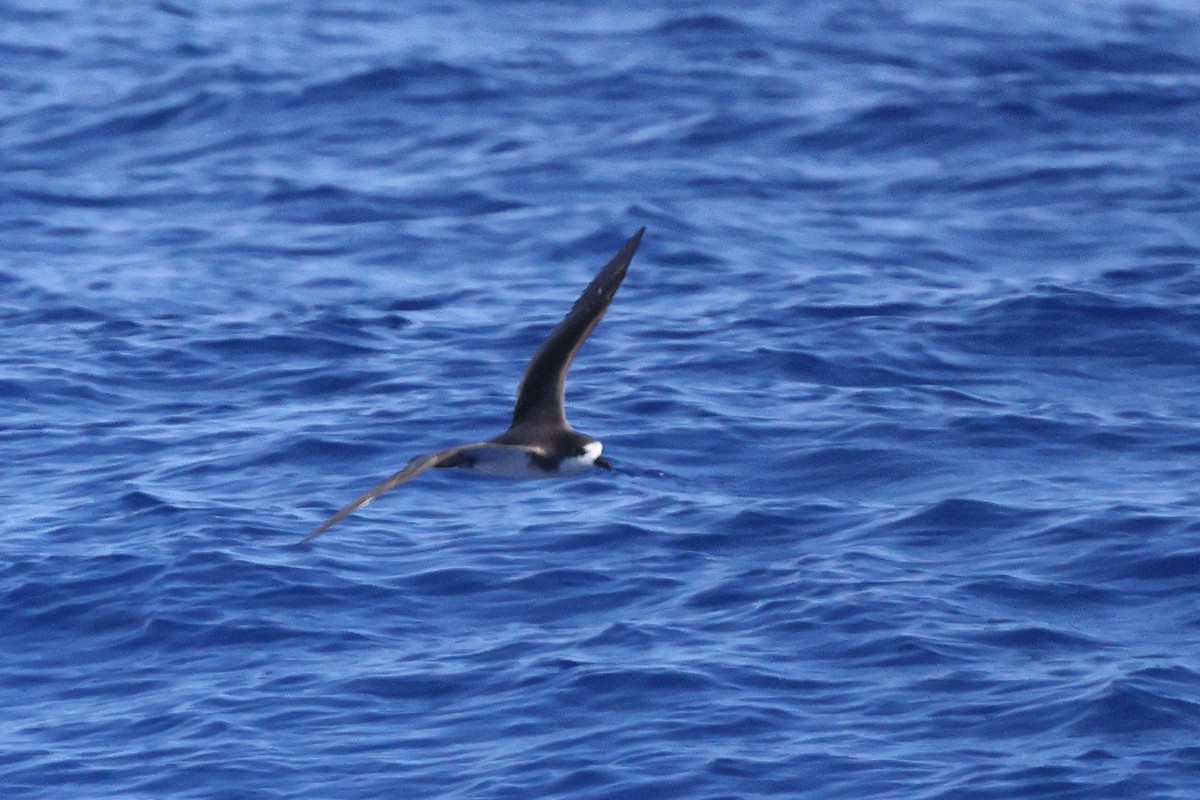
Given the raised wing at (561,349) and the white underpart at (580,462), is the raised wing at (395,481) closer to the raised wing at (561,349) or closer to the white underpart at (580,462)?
the white underpart at (580,462)

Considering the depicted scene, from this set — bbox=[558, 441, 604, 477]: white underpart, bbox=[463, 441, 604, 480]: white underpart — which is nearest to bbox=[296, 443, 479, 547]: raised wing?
bbox=[463, 441, 604, 480]: white underpart

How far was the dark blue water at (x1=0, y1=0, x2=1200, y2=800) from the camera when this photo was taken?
970 cm

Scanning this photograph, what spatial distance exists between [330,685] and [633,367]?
4.89m

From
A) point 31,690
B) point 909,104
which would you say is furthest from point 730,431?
point 909,104

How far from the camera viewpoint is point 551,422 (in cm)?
1051

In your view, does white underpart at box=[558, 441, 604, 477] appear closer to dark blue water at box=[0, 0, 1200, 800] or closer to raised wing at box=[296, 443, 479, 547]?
raised wing at box=[296, 443, 479, 547]

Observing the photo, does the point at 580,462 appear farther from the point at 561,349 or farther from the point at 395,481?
the point at 395,481

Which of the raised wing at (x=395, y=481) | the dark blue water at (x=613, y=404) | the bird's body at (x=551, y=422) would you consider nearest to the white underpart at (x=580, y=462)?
the bird's body at (x=551, y=422)

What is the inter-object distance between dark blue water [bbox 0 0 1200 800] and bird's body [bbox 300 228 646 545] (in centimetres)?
108

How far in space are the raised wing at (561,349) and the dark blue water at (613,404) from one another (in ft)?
3.75

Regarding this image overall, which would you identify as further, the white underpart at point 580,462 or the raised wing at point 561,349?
the raised wing at point 561,349

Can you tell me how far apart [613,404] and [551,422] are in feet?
10.2

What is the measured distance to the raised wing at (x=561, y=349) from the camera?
10.4 metres

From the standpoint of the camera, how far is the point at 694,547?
1153 cm
